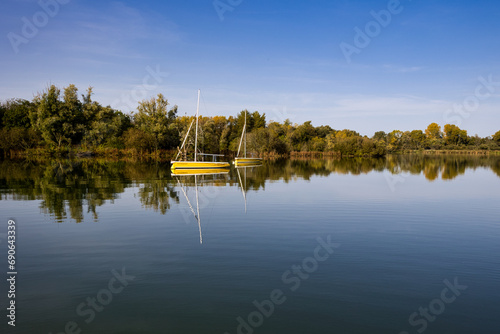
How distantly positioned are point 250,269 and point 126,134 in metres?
74.0

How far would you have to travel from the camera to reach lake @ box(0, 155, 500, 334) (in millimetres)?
5629

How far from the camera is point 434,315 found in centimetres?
590

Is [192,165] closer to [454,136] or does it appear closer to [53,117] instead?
[53,117]

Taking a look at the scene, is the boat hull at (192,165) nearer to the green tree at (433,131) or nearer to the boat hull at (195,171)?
the boat hull at (195,171)

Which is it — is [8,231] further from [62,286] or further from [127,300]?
[127,300]

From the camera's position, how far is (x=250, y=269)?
306 inches

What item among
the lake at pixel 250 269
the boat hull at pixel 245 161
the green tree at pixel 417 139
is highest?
the green tree at pixel 417 139

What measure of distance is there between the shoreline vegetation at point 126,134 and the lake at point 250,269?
38442mm

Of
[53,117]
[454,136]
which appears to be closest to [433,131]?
[454,136]

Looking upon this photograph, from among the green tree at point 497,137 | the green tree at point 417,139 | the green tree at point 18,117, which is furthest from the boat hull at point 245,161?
the green tree at point 497,137

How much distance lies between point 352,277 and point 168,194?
1372 cm

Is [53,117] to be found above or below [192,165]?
above

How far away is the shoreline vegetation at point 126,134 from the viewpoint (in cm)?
6706

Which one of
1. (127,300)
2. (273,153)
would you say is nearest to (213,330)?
(127,300)
